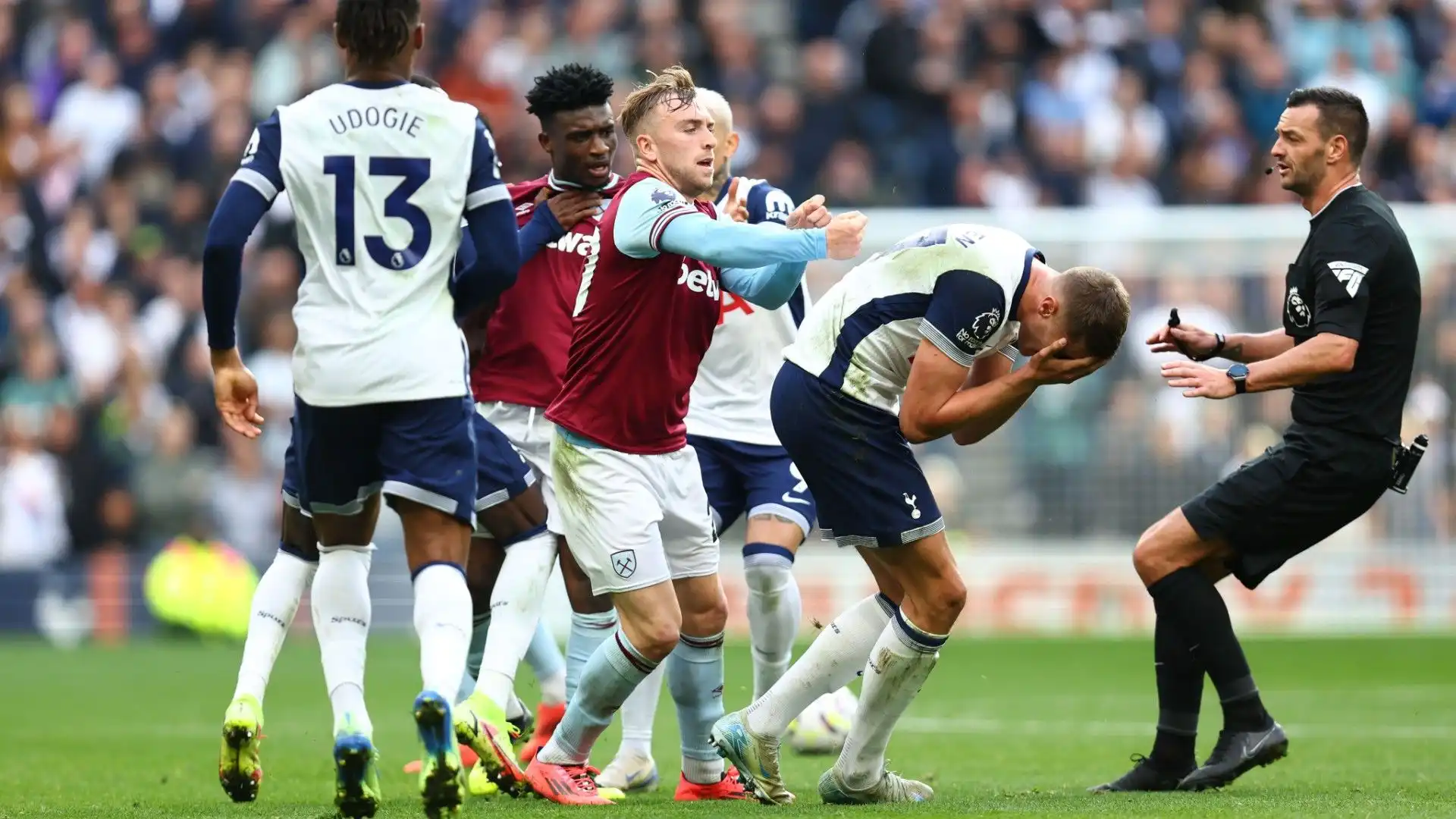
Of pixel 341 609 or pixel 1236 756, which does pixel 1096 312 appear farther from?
pixel 341 609

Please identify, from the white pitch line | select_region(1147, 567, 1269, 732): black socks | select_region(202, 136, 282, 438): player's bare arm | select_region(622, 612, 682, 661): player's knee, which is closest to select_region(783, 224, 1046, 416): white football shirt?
select_region(622, 612, 682, 661): player's knee

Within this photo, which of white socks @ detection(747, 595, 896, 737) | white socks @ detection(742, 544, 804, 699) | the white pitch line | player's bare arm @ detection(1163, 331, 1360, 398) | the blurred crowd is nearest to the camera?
white socks @ detection(747, 595, 896, 737)

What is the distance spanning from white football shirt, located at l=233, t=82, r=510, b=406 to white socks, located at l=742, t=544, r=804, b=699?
250 cm

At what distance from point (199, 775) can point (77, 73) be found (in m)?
15.2

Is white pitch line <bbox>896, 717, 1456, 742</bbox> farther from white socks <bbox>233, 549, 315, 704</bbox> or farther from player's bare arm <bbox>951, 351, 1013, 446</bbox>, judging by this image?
white socks <bbox>233, 549, 315, 704</bbox>

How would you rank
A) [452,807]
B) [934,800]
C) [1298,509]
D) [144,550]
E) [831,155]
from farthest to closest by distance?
[831,155], [144,550], [1298,509], [934,800], [452,807]

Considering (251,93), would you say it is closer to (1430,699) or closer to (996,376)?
(1430,699)

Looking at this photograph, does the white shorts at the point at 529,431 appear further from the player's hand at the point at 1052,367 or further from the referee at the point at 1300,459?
the player's hand at the point at 1052,367

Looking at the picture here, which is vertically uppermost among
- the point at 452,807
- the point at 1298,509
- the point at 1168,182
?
the point at 1168,182

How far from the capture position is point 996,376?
7145mm

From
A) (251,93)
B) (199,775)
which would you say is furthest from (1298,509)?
(251,93)

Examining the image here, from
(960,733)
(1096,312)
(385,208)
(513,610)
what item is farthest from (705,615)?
(960,733)

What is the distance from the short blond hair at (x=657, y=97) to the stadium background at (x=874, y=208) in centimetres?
952

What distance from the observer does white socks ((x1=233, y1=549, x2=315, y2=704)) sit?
694 centimetres
